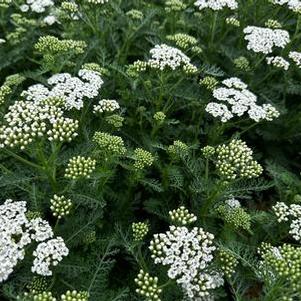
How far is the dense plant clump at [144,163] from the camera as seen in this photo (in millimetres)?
4414

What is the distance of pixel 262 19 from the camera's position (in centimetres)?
789

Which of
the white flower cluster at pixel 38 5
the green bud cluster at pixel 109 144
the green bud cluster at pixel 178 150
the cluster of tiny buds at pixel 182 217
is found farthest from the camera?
the white flower cluster at pixel 38 5

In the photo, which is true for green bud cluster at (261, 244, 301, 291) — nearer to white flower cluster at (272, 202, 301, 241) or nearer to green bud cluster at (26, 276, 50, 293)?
white flower cluster at (272, 202, 301, 241)

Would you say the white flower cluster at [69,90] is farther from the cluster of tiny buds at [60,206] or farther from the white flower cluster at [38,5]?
the white flower cluster at [38,5]

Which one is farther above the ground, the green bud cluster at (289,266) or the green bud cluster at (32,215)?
the green bud cluster at (289,266)

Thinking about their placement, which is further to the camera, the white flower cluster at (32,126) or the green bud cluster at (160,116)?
the green bud cluster at (160,116)

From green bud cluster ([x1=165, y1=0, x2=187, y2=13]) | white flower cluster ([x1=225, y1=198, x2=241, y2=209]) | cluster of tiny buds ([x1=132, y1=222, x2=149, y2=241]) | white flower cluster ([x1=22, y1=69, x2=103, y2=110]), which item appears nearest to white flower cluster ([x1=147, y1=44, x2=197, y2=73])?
white flower cluster ([x1=22, y1=69, x2=103, y2=110])

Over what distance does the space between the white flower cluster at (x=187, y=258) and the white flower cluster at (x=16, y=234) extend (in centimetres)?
101

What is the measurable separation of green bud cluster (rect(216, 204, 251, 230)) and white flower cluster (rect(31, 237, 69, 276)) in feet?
6.45

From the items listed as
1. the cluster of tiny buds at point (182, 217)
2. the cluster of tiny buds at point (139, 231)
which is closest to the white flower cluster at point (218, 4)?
the cluster of tiny buds at point (182, 217)

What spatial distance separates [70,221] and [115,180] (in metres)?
1.30

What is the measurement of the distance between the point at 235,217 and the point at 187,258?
3.69 feet

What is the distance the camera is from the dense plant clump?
4.41 meters

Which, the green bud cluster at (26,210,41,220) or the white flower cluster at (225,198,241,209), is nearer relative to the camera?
the green bud cluster at (26,210,41,220)
